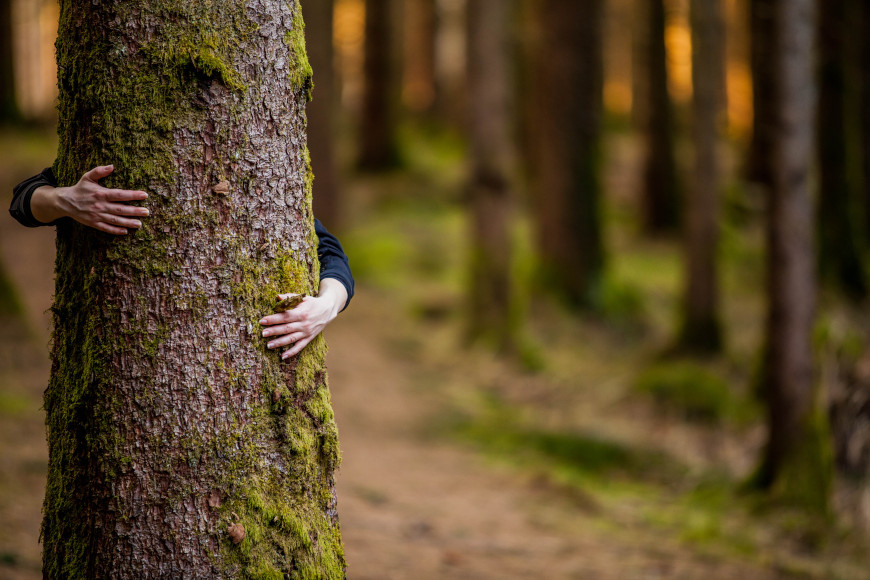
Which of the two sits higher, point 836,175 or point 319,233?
point 319,233

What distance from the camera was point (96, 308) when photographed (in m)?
2.42

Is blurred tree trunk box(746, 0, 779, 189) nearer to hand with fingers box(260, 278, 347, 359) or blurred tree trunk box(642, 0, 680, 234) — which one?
blurred tree trunk box(642, 0, 680, 234)

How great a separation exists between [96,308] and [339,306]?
2.89 feet

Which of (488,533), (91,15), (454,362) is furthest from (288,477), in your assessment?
(454,362)

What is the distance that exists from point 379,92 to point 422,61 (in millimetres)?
7096

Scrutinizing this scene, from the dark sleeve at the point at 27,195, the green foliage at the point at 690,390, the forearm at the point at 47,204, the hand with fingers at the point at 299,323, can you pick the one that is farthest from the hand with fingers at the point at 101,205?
the green foliage at the point at 690,390

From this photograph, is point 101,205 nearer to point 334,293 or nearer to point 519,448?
point 334,293

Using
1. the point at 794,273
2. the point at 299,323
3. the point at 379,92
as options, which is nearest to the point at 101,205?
the point at 299,323

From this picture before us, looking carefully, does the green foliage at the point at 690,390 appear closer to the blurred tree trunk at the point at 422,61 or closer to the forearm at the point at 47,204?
the forearm at the point at 47,204

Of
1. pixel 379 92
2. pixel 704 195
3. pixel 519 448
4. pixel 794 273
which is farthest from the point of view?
pixel 379 92

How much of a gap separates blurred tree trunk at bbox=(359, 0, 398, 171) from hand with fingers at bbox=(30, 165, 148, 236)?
50.5 ft

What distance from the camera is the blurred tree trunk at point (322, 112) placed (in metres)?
12.6

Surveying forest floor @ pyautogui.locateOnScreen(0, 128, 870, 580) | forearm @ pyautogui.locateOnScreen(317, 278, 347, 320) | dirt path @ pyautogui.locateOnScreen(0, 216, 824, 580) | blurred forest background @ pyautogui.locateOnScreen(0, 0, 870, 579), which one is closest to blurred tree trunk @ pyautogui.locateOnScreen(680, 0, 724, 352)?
blurred forest background @ pyautogui.locateOnScreen(0, 0, 870, 579)

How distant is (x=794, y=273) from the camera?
6000mm
